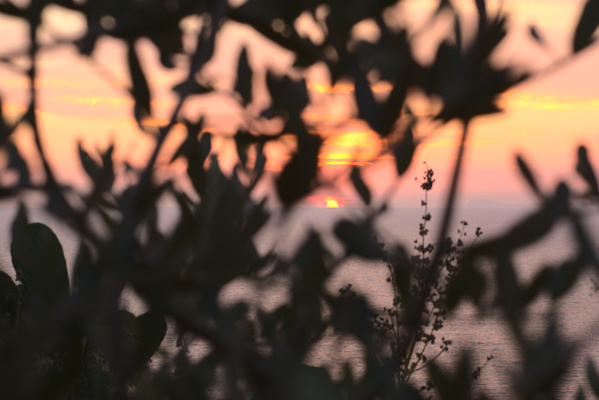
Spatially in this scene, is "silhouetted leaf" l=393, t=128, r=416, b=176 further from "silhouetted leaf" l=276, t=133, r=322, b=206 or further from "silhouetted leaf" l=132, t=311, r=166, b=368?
"silhouetted leaf" l=132, t=311, r=166, b=368

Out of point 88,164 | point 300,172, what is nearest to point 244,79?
point 88,164

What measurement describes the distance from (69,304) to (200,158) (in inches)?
19.7

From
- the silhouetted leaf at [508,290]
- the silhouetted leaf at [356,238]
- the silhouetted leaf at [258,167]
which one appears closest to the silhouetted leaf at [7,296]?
the silhouetted leaf at [258,167]

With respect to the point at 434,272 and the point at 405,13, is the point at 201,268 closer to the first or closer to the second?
the point at 434,272

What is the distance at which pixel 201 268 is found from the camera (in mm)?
707

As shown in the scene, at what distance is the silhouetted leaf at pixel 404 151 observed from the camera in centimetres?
84

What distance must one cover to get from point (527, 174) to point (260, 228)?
1.26 ft

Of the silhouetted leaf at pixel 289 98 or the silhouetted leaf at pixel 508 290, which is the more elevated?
the silhouetted leaf at pixel 289 98

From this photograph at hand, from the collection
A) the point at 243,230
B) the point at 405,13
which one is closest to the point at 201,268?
the point at 243,230

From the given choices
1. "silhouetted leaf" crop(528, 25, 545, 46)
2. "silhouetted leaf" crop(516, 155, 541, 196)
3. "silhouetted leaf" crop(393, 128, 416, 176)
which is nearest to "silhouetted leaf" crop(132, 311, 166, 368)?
"silhouetted leaf" crop(393, 128, 416, 176)

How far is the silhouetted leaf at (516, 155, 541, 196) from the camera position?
37.7 inches

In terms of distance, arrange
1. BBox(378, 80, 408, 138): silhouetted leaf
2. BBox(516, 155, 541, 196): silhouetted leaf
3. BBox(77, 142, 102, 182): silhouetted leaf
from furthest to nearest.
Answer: BBox(77, 142, 102, 182): silhouetted leaf
BBox(516, 155, 541, 196): silhouetted leaf
BBox(378, 80, 408, 138): silhouetted leaf

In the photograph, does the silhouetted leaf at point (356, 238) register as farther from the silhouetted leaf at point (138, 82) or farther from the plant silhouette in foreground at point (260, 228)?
the silhouetted leaf at point (138, 82)

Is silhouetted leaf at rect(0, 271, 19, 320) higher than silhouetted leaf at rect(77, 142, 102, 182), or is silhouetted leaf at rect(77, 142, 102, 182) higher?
silhouetted leaf at rect(77, 142, 102, 182)
